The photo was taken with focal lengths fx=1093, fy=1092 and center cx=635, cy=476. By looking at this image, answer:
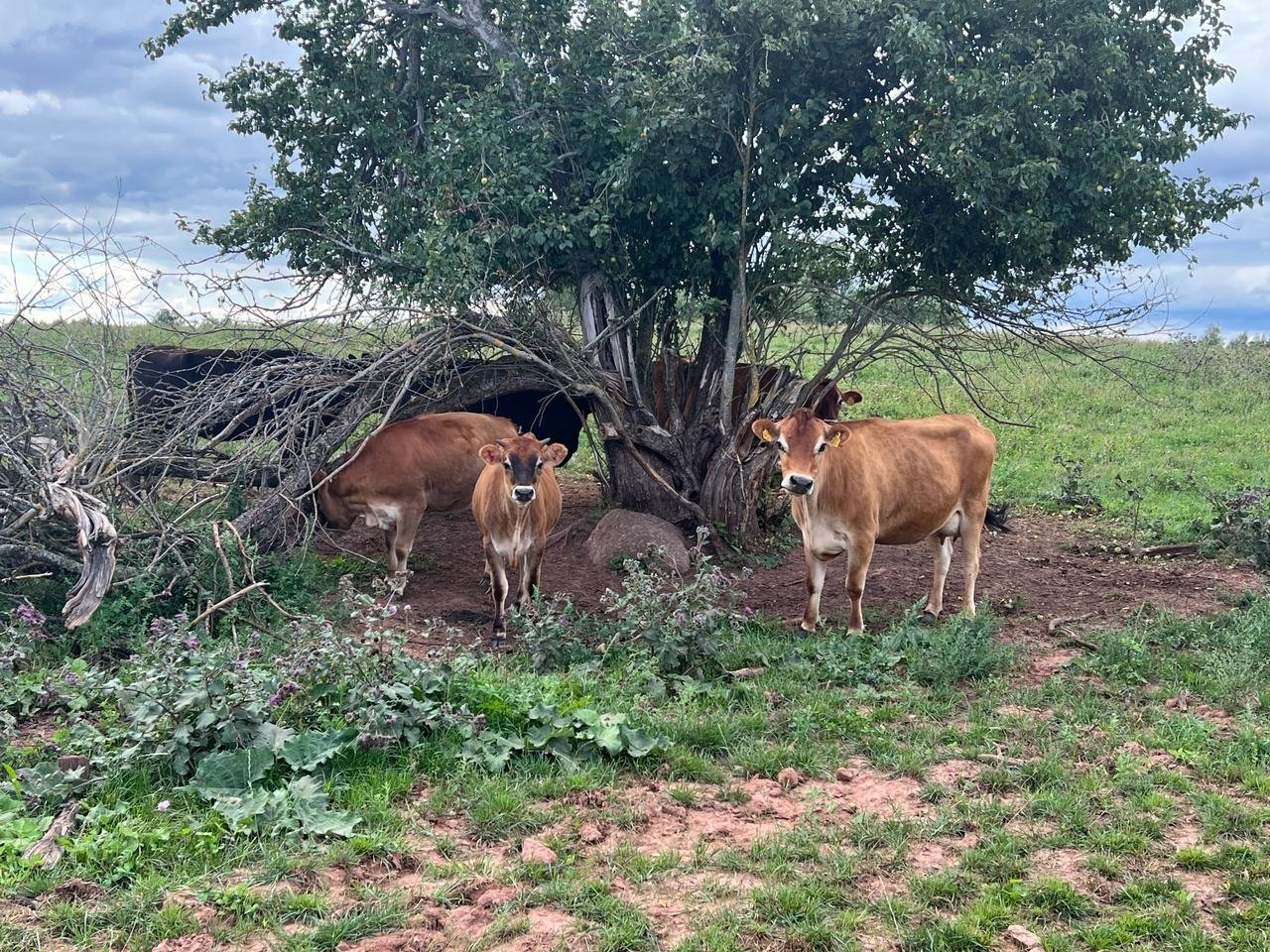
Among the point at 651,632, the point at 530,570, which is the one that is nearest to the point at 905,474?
the point at 651,632

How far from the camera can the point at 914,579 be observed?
34.2 ft

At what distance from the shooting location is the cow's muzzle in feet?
26.3

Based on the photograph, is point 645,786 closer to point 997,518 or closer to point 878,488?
point 878,488

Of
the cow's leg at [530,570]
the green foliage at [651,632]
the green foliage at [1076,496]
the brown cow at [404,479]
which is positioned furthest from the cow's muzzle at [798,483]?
the green foliage at [1076,496]

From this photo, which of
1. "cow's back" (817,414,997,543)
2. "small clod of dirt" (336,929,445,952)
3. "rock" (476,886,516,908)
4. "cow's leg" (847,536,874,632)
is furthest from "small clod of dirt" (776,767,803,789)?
"cow's back" (817,414,997,543)

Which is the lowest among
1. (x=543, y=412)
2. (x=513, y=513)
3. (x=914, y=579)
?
(x=914, y=579)

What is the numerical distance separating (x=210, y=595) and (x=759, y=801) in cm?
457

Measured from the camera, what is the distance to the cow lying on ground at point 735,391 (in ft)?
38.0

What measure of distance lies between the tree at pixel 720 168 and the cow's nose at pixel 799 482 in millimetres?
2594

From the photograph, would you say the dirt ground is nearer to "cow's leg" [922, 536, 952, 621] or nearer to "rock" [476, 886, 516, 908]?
"cow's leg" [922, 536, 952, 621]

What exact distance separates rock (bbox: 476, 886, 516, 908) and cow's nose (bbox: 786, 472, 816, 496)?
14.2 ft

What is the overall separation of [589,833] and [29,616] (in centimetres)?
419

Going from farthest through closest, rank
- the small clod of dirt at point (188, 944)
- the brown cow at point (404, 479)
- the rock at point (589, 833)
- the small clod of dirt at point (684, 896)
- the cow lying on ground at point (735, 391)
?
the cow lying on ground at point (735, 391), the brown cow at point (404, 479), the rock at point (589, 833), the small clod of dirt at point (684, 896), the small clod of dirt at point (188, 944)

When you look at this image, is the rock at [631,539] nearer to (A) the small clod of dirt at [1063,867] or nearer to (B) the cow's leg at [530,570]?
(B) the cow's leg at [530,570]
